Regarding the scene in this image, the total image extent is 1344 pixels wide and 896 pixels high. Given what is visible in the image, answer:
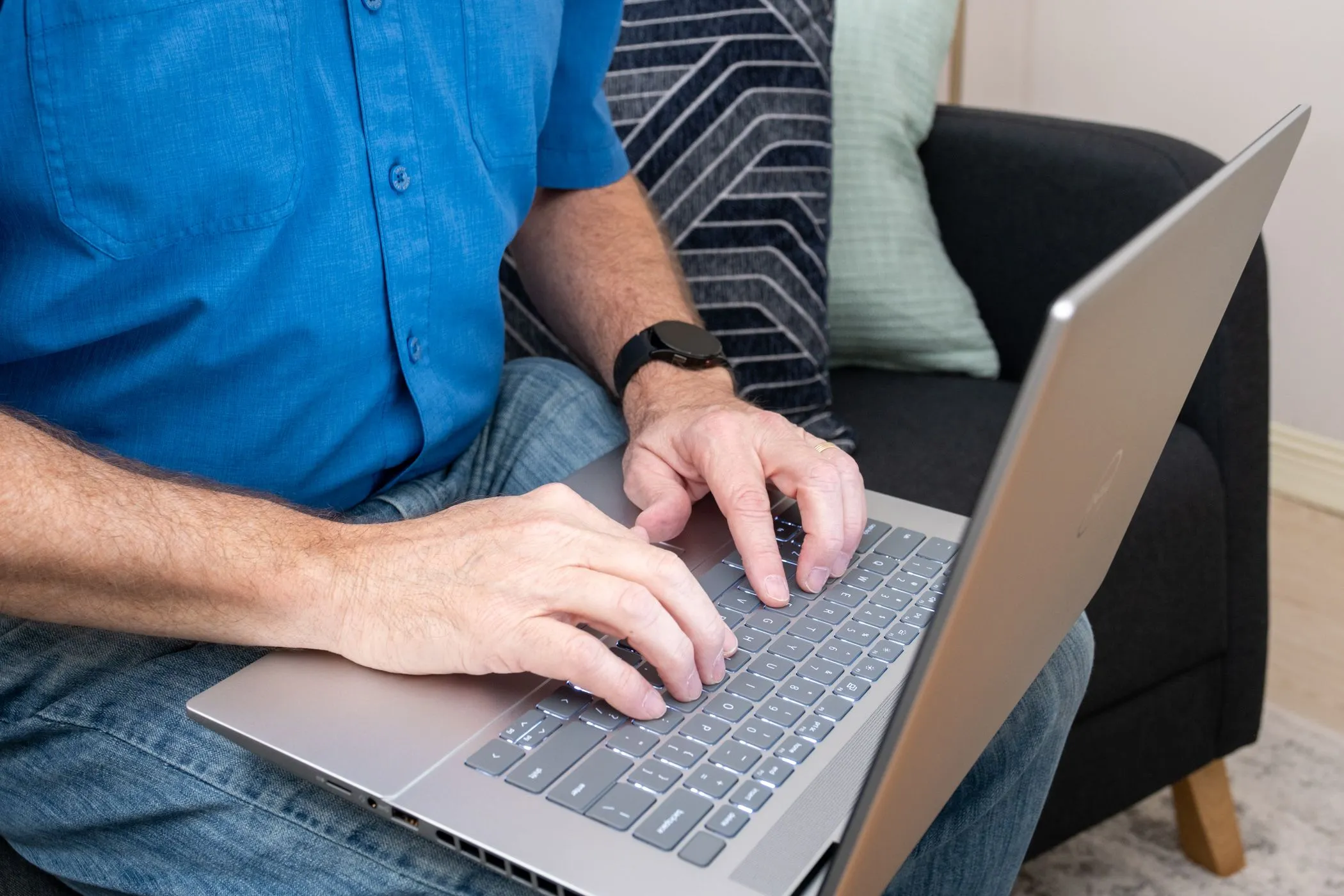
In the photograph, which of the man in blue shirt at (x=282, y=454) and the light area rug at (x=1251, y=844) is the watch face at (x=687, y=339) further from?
the light area rug at (x=1251, y=844)

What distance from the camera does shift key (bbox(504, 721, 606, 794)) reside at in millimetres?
586

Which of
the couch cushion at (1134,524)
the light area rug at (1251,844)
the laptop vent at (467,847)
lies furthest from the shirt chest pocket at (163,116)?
the light area rug at (1251,844)

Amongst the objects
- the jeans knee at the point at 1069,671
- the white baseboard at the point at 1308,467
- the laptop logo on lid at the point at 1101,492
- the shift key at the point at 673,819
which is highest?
the laptop logo on lid at the point at 1101,492

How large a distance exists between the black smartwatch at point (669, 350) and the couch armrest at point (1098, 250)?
0.41m

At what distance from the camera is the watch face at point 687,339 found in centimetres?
102

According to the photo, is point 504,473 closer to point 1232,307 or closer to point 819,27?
point 819,27

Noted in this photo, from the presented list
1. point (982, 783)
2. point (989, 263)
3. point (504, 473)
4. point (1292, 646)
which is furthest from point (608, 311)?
point (1292, 646)

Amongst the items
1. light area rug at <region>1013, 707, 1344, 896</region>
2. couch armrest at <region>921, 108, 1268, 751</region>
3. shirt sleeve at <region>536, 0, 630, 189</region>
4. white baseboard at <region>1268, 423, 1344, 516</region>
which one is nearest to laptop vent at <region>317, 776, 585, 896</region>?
shirt sleeve at <region>536, 0, 630, 189</region>

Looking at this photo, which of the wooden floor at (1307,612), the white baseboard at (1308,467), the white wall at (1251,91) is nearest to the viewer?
the wooden floor at (1307,612)

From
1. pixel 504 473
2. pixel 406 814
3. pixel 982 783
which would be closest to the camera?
pixel 406 814

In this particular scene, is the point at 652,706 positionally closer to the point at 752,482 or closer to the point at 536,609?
the point at 536,609

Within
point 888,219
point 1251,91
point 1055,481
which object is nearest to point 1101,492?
point 1055,481

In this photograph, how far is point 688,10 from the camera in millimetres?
1303

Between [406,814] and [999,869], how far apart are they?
483 millimetres
